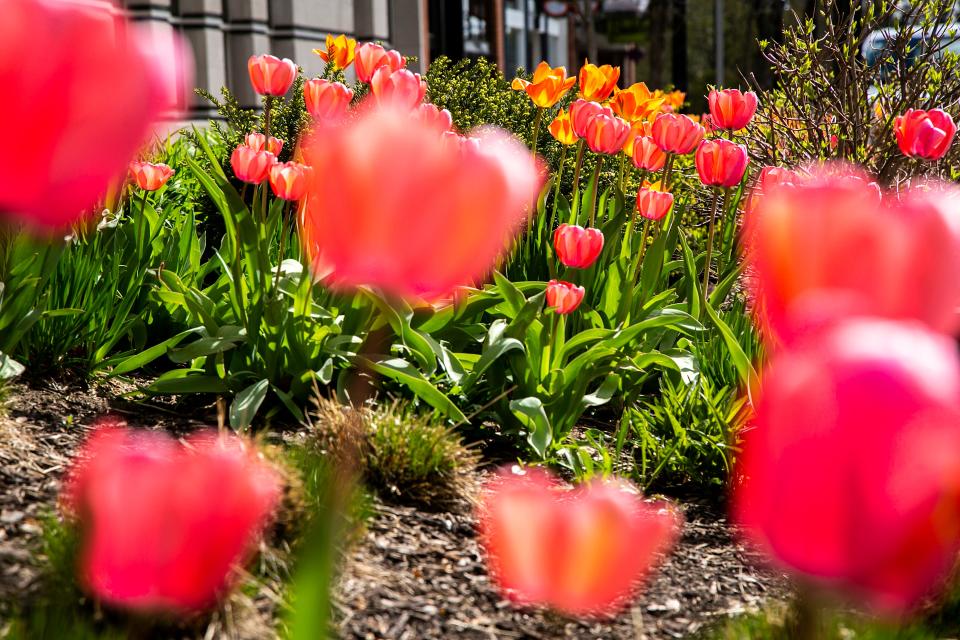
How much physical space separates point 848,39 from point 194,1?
674 cm

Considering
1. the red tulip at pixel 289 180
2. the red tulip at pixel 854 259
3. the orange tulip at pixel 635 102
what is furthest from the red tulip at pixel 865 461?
the orange tulip at pixel 635 102

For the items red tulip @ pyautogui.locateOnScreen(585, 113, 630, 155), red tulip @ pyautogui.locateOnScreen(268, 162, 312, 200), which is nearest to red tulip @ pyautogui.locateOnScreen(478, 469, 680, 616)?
red tulip @ pyautogui.locateOnScreen(268, 162, 312, 200)

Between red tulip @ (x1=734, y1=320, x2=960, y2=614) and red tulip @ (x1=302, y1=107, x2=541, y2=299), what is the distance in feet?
0.98

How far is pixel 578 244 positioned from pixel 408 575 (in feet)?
3.71

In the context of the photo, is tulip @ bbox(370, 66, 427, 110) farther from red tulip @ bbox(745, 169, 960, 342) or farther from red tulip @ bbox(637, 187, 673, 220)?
red tulip @ bbox(745, 169, 960, 342)

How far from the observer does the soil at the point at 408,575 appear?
2023 millimetres

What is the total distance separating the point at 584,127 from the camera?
3510 mm

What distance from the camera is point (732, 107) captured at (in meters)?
3.65

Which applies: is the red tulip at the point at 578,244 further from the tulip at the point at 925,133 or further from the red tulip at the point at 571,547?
the red tulip at the point at 571,547

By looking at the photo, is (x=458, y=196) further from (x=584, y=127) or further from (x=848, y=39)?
(x=848, y=39)

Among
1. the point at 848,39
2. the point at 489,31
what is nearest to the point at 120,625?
the point at 848,39

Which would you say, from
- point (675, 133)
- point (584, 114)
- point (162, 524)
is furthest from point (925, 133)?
point (162, 524)

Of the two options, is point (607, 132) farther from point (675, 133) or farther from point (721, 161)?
point (721, 161)

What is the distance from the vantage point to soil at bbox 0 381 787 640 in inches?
79.7
